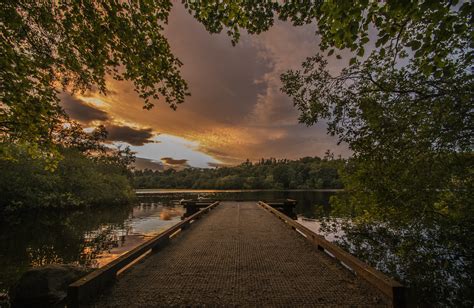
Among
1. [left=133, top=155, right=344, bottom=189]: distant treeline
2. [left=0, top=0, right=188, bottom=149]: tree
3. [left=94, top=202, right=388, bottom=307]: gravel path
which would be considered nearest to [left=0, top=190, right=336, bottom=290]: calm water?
[left=94, top=202, right=388, bottom=307]: gravel path

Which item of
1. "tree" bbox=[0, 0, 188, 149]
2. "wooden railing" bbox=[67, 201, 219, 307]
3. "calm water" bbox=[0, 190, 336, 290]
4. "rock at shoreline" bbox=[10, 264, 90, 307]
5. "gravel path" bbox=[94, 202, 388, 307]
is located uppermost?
"tree" bbox=[0, 0, 188, 149]

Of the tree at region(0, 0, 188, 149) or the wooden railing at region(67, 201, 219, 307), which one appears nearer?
Result: the wooden railing at region(67, 201, 219, 307)

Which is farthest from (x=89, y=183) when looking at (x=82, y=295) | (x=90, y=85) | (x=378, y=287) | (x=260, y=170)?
(x=260, y=170)

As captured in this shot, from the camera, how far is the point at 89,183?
30641 mm

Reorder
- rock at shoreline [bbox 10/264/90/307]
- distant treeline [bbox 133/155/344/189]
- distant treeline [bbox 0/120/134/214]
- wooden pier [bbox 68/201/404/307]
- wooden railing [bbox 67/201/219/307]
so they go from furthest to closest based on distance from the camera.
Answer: distant treeline [bbox 133/155/344/189], distant treeline [bbox 0/120/134/214], rock at shoreline [bbox 10/264/90/307], wooden pier [bbox 68/201/404/307], wooden railing [bbox 67/201/219/307]

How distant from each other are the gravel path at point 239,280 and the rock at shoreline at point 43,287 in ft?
7.63

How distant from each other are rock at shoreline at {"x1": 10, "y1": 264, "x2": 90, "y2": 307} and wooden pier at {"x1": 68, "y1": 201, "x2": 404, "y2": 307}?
7.46 ft

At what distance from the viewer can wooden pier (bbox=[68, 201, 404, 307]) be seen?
363cm

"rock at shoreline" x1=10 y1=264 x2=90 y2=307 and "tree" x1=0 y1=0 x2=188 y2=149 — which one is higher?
"tree" x1=0 y1=0 x2=188 y2=149

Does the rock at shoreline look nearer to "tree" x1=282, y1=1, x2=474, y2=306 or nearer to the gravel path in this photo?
the gravel path

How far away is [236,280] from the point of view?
442 centimetres

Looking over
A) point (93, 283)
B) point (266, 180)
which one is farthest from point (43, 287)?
point (266, 180)

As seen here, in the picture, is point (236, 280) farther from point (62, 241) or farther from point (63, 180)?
point (63, 180)

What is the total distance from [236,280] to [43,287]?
16.1ft
